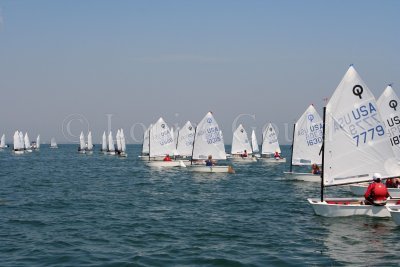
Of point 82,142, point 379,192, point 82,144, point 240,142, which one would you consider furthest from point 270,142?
point 82,144

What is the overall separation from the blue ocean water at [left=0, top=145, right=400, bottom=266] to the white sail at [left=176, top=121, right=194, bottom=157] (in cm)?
2984

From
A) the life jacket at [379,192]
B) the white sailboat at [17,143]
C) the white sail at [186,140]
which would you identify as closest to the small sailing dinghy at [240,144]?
the white sail at [186,140]

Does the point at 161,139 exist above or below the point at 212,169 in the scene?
above

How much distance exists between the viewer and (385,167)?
2438 cm

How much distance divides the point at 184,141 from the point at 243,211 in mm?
39387

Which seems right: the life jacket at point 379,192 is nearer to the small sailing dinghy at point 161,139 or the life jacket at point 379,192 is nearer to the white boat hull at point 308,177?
the white boat hull at point 308,177

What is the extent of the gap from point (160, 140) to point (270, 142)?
2598 cm

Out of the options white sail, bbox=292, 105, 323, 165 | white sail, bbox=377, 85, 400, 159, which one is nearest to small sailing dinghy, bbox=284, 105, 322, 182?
white sail, bbox=292, 105, 323, 165

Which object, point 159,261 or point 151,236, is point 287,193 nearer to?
point 151,236

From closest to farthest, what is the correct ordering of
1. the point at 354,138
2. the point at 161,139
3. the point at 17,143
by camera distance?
1. the point at 354,138
2. the point at 161,139
3. the point at 17,143

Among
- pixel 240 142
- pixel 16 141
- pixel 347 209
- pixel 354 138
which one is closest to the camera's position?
pixel 347 209

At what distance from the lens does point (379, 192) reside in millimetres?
22250

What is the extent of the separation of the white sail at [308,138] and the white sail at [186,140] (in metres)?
21.3

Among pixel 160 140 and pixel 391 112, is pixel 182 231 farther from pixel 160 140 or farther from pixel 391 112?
pixel 160 140
